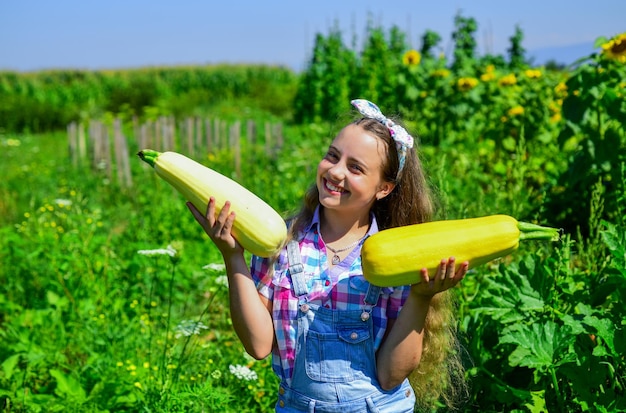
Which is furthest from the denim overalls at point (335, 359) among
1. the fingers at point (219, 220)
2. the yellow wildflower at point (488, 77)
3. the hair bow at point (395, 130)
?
the yellow wildflower at point (488, 77)

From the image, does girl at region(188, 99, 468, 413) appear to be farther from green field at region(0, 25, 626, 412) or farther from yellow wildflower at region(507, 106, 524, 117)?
yellow wildflower at region(507, 106, 524, 117)

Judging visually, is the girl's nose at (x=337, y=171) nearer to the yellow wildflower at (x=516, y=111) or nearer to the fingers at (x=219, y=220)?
the fingers at (x=219, y=220)

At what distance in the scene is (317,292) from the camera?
1.96 metres

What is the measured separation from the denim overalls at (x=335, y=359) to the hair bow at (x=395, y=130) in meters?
0.43

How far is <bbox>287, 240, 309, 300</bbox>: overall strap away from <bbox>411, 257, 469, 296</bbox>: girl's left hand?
359 millimetres

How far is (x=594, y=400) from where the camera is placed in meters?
2.20

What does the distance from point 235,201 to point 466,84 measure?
5.55m

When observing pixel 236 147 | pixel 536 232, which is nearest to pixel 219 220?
pixel 536 232

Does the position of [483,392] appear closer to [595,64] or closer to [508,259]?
[508,259]

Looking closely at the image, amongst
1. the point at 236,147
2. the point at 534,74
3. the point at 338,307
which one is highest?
the point at 534,74

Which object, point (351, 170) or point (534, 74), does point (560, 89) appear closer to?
point (534, 74)

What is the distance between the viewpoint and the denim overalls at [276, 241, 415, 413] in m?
1.92

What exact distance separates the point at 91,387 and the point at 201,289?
4.55 ft

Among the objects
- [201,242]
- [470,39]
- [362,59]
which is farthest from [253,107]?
[201,242]
